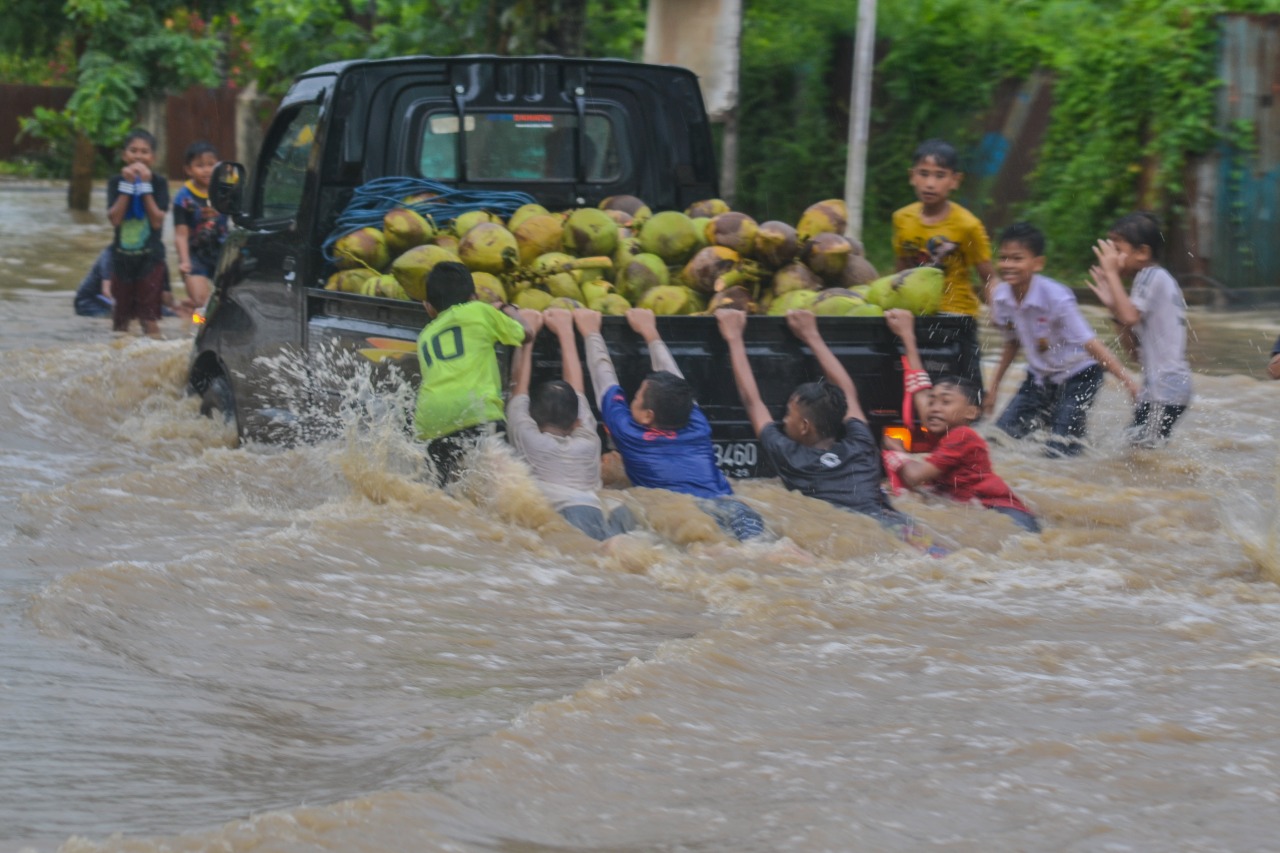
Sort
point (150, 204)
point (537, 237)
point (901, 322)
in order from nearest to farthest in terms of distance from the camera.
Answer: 1. point (901, 322)
2. point (537, 237)
3. point (150, 204)

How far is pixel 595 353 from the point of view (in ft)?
20.5

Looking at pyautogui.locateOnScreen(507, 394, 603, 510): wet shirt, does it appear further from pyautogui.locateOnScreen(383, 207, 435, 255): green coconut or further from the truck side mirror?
the truck side mirror

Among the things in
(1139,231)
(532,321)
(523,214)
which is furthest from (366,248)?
(1139,231)

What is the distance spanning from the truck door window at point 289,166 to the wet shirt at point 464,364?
1492 millimetres

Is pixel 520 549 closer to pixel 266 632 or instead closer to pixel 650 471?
pixel 650 471

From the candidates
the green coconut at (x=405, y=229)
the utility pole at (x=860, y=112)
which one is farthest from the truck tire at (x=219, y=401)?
the utility pole at (x=860, y=112)

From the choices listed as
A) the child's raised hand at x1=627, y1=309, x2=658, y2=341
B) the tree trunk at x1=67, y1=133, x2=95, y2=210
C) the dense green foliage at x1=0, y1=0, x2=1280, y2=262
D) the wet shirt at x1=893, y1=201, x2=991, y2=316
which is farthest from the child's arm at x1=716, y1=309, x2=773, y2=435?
the tree trunk at x1=67, y1=133, x2=95, y2=210

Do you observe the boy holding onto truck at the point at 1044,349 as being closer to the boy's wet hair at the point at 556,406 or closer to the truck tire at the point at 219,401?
the boy's wet hair at the point at 556,406

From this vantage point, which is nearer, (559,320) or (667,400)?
(667,400)

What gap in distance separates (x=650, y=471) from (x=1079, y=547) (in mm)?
1668

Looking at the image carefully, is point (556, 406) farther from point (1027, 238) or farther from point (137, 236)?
point (137, 236)

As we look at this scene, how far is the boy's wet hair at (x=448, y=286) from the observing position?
6215mm

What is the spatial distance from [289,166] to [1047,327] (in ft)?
11.6

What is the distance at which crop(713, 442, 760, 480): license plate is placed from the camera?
259 inches
